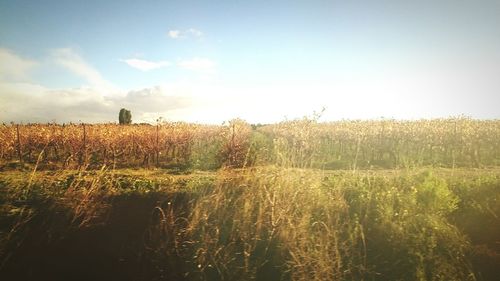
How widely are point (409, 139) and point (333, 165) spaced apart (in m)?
7.43

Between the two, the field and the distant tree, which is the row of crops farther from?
the distant tree

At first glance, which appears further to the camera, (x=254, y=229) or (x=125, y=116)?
(x=125, y=116)

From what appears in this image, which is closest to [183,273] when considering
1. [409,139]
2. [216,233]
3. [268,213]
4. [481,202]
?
[216,233]

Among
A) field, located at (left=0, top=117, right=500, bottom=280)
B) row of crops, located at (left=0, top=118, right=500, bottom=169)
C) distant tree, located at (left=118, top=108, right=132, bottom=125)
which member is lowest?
field, located at (left=0, top=117, right=500, bottom=280)

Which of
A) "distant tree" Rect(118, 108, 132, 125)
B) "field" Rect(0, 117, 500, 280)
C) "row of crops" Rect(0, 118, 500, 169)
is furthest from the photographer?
"distant tree" Rect(118, 108, 132, 125)

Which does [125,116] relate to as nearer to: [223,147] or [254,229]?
[223,147]

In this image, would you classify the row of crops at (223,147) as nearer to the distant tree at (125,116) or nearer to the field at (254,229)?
the field at (254,229)

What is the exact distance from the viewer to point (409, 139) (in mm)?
23906

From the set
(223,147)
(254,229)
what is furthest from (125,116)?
(254,229)

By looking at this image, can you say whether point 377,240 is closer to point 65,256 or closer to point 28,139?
point 65,256

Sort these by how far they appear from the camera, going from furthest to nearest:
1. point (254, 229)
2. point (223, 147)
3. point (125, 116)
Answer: point (125, 116)
point (223, 147)
point (254, 229)

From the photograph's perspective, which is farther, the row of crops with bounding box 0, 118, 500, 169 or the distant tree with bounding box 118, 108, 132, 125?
the distant tree with bounding box 118, 108, 132, 125

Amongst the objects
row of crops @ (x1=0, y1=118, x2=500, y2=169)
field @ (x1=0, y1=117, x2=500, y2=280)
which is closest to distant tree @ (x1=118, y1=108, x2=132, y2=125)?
row of crops @ (x1=0, y1=118, x2=500, y2=169)

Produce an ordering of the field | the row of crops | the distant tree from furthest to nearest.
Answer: the distant tree
the row of crops
the field
